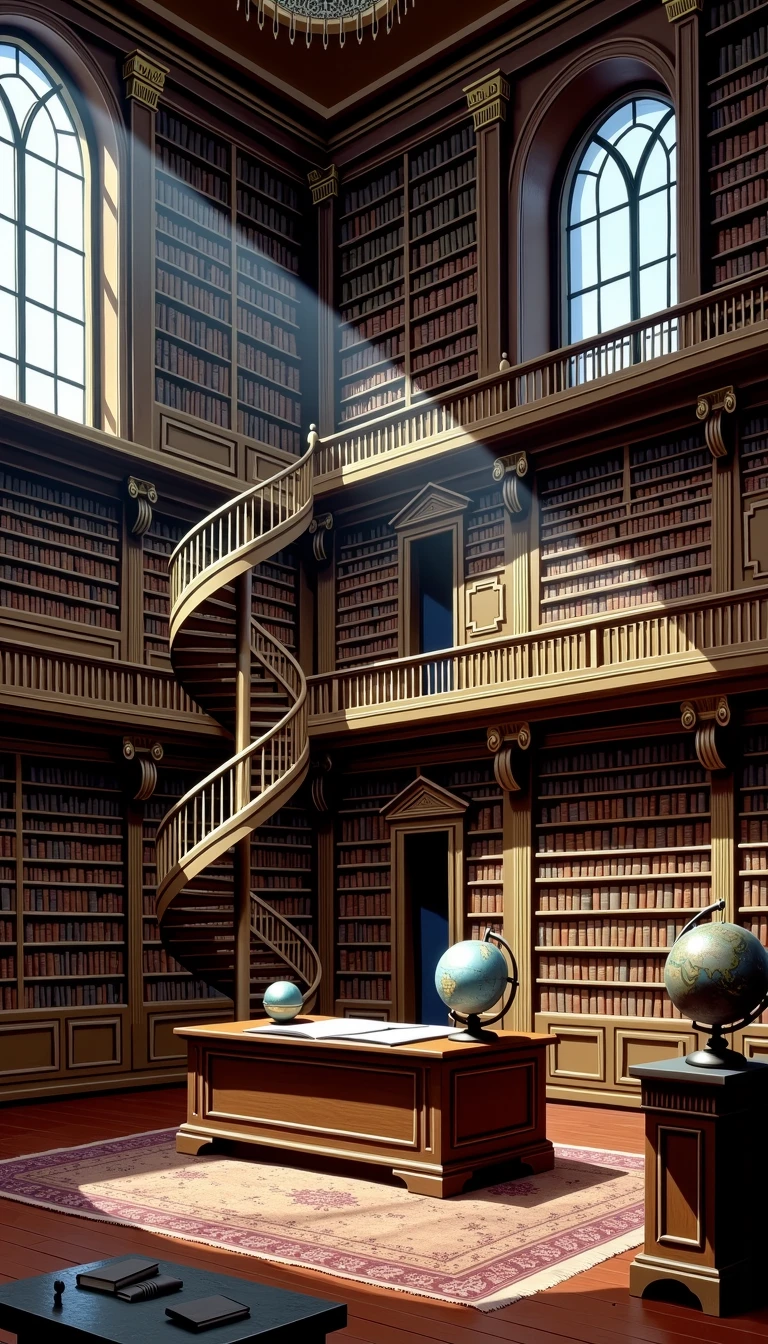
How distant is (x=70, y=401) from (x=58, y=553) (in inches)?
63.7

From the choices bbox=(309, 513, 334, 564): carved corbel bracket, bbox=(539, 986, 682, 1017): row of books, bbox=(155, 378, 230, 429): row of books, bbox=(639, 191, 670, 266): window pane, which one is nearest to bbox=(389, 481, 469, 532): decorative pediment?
bbox=(309, 513, 334, 564): carved corbel bracket

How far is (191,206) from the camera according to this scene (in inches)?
515

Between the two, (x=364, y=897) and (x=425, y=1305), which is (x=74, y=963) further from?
(x=425, y=1305)

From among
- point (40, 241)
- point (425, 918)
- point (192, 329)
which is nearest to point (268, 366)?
point (192, 329)

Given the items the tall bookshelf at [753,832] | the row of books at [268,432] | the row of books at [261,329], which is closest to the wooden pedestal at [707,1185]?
the tall bookshelf at [753,832]

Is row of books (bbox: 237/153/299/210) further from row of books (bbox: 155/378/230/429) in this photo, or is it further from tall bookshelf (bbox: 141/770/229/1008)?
tall bookshelf (bbox: 141/770/229/1008)

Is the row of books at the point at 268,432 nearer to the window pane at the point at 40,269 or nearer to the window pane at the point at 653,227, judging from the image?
the window pane at the point at 40,269

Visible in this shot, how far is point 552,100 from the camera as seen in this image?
1219cm

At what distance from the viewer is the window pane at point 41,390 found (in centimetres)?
1178

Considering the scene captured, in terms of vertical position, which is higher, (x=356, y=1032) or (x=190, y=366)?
(x=190, y=366)

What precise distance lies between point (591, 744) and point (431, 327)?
472cm

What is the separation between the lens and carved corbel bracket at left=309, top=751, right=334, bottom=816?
12.9 m

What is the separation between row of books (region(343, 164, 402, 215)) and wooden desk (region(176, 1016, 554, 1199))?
30.5ft

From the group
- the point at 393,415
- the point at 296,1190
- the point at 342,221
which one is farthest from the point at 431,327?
the point at 296,1190
